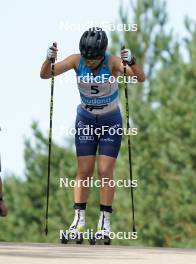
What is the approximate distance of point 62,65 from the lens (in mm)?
10203

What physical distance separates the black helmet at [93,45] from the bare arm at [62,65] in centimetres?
17

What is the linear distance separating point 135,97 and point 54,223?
8.31 meters

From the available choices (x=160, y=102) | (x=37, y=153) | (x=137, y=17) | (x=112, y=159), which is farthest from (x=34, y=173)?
(x=112, y=159)

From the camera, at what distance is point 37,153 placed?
57031 mm

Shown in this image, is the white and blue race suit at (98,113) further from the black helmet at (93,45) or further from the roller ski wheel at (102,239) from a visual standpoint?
the roller ski wheel at (102,239)

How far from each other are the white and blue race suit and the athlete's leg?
0.22 ft

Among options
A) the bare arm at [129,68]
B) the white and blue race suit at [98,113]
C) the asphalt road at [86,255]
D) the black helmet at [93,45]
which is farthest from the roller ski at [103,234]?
the black helmet at [93,45]

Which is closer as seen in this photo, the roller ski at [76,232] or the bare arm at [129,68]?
the roller ski at [76,232]

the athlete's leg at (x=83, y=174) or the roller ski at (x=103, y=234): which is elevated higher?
the athlete's leg at (x=83, y=174)

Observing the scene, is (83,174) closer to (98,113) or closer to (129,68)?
(98,113)

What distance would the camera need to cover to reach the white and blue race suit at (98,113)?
10.0 meters

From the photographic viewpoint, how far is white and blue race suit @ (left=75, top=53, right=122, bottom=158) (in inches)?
395

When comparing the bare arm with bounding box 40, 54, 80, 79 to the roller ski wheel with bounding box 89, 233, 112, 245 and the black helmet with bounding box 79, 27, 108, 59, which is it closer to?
the black helmet with bounding box 79, 27, 108, 59

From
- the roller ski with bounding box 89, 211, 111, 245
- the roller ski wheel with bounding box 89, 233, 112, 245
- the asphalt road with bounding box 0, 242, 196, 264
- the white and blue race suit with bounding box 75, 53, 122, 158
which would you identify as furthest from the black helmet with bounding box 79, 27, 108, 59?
the asphalt road with bounding box 0, 242, 196, 264
